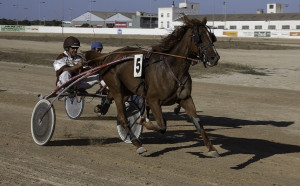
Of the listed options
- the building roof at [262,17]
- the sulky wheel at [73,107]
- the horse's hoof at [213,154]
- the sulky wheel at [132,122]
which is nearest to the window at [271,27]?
the building roof at [262,17]

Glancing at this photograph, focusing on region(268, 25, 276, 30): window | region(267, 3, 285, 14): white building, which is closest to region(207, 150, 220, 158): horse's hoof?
region(268, 25, 276, 30): window

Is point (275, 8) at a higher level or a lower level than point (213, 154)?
higher

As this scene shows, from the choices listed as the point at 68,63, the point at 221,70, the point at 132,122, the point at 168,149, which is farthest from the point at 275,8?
the point at 168,149

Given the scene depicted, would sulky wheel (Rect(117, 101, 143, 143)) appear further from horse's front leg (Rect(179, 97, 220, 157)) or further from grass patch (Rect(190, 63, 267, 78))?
grass patch (Rect(190, 63, 267, 78))

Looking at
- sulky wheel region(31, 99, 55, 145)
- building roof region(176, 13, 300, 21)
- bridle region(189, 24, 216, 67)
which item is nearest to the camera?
bridle region(189, 24, 216, 67)

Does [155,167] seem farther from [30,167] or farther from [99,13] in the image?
[99,13]

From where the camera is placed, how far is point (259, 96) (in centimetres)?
1358

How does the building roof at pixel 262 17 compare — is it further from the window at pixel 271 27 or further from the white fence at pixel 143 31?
the white fence at pixel 143 31

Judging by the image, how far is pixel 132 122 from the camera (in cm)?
764

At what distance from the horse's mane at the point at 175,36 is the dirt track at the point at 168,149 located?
1.46 metres

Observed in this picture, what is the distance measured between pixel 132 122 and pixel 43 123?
134 cm

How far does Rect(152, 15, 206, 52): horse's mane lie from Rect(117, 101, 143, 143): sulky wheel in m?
1.26

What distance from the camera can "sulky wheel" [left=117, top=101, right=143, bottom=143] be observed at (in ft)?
24.7

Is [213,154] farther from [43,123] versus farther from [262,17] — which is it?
[262,17]
